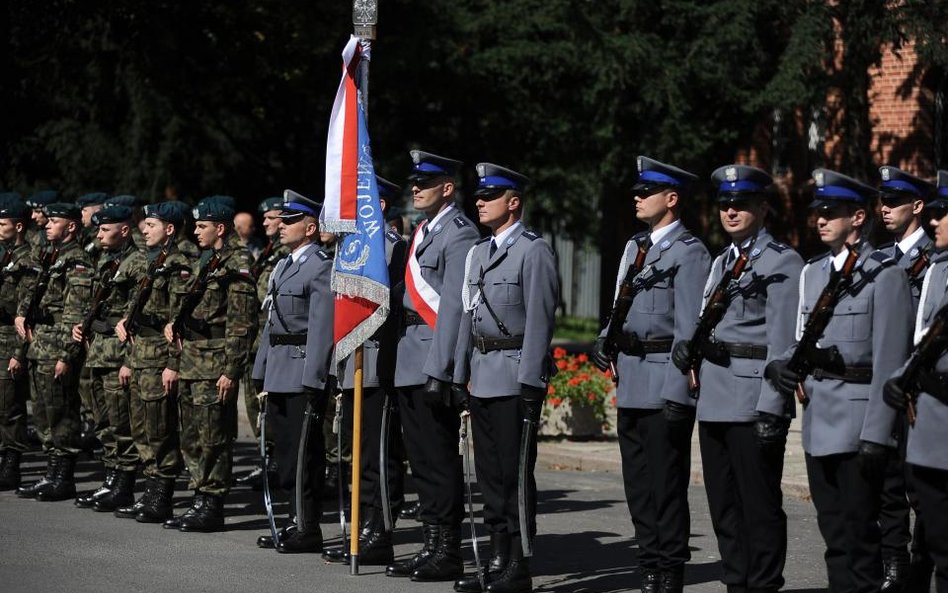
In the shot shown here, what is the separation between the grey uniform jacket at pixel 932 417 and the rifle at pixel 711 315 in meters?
1.03

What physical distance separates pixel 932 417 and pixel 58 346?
770cm

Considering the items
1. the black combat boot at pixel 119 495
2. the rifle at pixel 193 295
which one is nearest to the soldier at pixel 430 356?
the rifle at pixel 193 295

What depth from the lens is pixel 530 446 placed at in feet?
27.2

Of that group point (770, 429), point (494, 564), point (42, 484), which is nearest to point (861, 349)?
point (770, 429)

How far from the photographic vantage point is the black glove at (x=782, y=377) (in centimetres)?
685

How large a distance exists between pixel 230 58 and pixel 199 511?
16.8 m

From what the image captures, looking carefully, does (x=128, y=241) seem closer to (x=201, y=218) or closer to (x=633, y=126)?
(x=201, y=218)

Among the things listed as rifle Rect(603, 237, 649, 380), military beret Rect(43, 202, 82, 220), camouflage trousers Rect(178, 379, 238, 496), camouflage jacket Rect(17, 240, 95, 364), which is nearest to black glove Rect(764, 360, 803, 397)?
rifle Rect(603, 237, 649, 380)

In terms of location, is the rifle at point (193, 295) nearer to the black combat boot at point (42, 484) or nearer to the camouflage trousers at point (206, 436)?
the camouflage trousers at point (206, 436)

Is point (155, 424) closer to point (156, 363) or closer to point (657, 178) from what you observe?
point (156, 363)

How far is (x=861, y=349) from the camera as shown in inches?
268

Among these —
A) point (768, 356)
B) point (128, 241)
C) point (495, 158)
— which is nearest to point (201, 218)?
point (128, 241)

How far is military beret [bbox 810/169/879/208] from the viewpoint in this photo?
699cm

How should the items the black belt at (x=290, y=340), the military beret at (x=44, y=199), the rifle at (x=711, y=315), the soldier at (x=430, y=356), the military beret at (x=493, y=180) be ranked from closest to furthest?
the rifle at (x=711, y=315), the military beret at (x=493, y=180), the soldier at (x=430, y=356), the black belt at (x=290, y=340), the military beret at (x=44, y=199)
